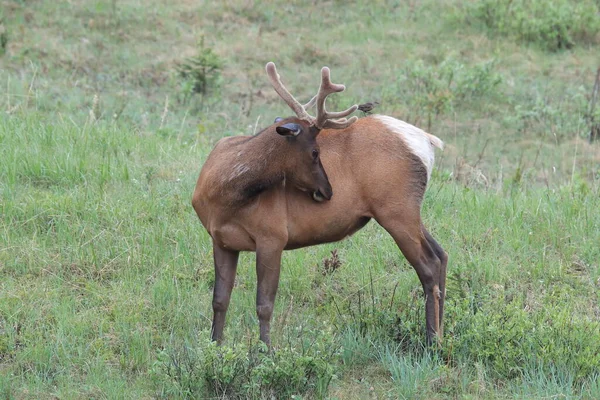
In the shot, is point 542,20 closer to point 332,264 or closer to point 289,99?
point 332,264

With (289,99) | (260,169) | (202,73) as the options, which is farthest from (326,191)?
(202,73)

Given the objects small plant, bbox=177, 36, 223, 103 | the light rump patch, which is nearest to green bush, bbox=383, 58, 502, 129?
small plant, bbox=177, 36, 223, 103

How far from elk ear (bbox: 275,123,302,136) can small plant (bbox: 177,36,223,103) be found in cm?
671

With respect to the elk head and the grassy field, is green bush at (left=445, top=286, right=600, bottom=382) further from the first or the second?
the elk head

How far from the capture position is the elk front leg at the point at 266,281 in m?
5.92

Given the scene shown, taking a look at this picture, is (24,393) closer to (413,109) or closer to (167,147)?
(167,147)

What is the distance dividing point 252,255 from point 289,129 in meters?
2.10

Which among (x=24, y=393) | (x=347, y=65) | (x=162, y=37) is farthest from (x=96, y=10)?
(x=24, y=393)

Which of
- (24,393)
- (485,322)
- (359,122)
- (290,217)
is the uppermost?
(359,122)

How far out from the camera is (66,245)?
24.5 ft

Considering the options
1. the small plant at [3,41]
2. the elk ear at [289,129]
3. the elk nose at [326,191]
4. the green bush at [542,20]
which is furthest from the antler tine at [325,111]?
the green bush at [542,20]

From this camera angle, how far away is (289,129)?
580 centimetres

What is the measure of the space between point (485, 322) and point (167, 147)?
14.4 ft

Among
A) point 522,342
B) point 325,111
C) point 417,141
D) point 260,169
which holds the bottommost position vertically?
point 522,342
